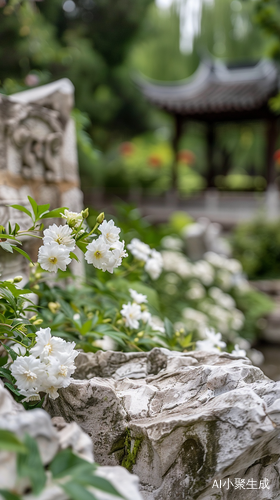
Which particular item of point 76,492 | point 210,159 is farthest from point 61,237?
point 210,159

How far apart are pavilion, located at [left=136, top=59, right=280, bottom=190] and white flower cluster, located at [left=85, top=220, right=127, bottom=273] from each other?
30.8 ft

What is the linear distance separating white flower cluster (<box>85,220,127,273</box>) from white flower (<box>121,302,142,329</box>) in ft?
1.63

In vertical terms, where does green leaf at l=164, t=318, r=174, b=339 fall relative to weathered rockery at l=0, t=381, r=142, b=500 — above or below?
below

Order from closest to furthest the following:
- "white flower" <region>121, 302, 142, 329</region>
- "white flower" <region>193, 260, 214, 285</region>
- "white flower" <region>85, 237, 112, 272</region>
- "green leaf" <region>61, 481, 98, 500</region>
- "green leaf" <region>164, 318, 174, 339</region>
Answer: "green leaf" <region>61, 481, 98, 500</region>, "white flower" <region>85, 237, 112, 272</region>, "white flower" <region>121, 302, 142, 329</region>, "green leaf" <region>164, 318, 174, 339</region>, "white flower" <region>193, 260, 214, 285</region>

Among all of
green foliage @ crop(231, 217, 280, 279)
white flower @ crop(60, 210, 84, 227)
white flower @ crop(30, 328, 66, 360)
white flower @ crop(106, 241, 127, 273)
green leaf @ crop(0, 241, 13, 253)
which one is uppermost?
white flower @ crop(60, 210, 84, 227)

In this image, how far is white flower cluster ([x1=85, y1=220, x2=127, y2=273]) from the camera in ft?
3.80

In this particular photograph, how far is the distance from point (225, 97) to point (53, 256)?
410 inches

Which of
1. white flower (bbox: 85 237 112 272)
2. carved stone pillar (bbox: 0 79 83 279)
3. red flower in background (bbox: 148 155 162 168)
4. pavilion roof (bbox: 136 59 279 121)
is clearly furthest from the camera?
red flower in background (bbox: 148 155 162 168)

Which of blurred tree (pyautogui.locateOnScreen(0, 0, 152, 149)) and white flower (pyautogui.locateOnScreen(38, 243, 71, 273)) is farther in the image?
blurred tree (pyautogui.locateOnScreen(0, 0, 152, 149))

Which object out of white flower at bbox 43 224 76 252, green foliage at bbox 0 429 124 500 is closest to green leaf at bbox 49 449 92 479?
green foliage at bbox 0 429 124 500

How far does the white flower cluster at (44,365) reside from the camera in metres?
1.08

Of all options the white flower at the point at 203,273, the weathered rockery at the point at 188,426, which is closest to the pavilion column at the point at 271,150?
the white flower at the point at 203,273

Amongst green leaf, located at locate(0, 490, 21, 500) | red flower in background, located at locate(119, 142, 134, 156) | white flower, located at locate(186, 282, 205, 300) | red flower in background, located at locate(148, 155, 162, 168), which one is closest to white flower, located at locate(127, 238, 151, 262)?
green leaf, located at locate(0, 490, 21, 500)

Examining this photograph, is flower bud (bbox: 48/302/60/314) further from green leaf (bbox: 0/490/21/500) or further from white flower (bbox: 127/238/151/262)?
green leaf (bbox: 0/490/21/500)
